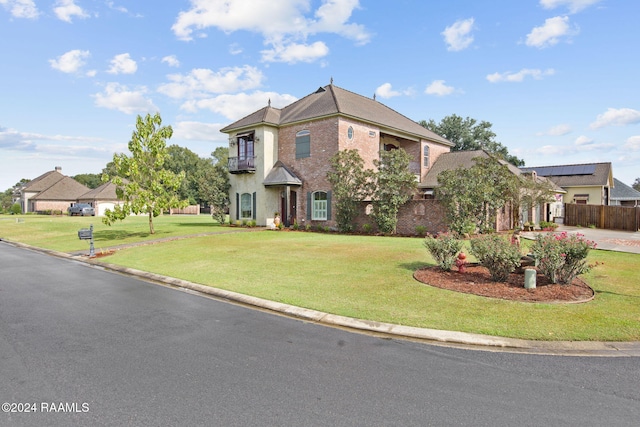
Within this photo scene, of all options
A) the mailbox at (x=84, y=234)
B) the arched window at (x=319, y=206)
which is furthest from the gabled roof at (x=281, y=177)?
the mailbox at (x=84, y=234)

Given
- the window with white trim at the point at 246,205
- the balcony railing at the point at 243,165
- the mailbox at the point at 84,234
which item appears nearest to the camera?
the mailbox at the point at 84,234

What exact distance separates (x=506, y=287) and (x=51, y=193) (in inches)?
2961

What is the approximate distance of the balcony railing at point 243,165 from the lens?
27203mm

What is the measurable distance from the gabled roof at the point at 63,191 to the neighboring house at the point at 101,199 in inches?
184

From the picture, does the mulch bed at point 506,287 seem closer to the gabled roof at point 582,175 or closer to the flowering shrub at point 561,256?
the flowering shrub at point 561,256

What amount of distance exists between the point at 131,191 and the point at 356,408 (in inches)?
804

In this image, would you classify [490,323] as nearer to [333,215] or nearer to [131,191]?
[333,215]

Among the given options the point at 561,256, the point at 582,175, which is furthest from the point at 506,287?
the point at 582,175

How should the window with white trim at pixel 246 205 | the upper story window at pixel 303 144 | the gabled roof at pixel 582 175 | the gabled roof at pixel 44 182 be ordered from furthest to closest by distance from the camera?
the gabled roof at pixel 44 182
the gabled roof at pixel 582 175
the window with white trim at pixel 246 205
the upper story window at pixel 303 144

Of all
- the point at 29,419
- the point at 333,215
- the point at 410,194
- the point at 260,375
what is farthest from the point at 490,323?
the point at 333,215

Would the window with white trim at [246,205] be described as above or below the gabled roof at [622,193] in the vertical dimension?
below

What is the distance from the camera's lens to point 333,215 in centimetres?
2422

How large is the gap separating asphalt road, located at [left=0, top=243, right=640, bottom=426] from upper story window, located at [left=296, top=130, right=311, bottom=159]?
20144mm

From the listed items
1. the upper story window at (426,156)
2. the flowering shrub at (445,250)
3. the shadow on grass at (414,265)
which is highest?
the upper story window at (426,156)
